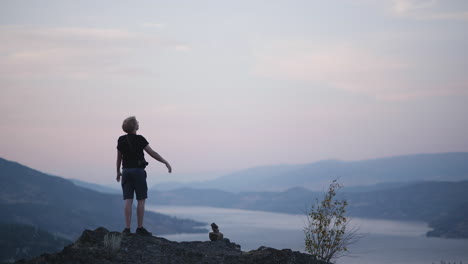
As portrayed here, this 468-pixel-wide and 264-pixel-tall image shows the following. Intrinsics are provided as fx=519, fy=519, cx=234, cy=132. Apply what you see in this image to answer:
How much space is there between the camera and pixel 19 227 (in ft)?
559

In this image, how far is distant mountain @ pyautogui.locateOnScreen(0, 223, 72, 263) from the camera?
143 m

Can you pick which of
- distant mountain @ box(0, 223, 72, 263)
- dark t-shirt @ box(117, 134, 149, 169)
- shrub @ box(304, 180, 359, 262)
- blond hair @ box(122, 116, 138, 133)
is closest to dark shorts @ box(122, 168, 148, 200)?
dark t-shirt @ box(117, 134, 149, 169)

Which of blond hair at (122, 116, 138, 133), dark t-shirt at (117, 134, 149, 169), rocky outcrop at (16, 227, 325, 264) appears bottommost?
rocky outcrop at (16, 227, 325, 264)

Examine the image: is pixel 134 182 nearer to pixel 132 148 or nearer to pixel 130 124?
pixel 132 148

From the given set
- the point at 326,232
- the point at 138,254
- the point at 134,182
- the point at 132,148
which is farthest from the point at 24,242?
the point at 138,254

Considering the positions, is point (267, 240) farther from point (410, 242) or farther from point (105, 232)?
point (105, 232)

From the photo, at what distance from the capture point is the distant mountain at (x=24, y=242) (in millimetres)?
143250

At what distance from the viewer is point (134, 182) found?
11.0 meters

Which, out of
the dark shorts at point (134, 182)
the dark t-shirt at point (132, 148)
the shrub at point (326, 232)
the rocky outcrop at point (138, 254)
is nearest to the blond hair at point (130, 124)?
the dark t-shirt at point (132, 148)

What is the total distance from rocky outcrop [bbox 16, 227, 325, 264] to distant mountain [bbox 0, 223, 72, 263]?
138609 mm

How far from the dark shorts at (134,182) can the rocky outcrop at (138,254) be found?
892mm

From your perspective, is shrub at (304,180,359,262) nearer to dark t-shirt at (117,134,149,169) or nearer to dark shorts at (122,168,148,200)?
dark shorts at (122,168,148,200)

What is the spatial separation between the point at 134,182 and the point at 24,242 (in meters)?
161

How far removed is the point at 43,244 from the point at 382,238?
390ft
